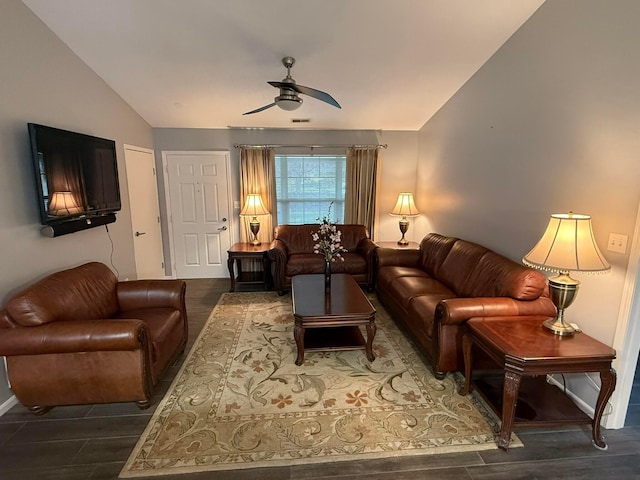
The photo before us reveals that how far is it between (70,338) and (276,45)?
2851mm

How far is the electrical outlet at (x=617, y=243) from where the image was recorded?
6.64 ft

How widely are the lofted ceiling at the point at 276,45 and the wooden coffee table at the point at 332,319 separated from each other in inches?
91.5

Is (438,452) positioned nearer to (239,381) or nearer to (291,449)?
(291,449)

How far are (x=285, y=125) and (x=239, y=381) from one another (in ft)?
12.2

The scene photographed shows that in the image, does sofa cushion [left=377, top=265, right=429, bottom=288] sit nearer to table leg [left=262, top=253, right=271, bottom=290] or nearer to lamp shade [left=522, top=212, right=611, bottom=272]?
table leg [left=262, top=253, right=271, bottom=290]

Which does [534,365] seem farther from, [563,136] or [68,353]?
[68,353]

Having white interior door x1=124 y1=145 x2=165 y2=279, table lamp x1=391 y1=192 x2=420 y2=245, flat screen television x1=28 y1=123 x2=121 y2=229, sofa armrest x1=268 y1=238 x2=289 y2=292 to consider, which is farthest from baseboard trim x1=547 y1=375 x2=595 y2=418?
white interior door x1=124 y1=145 x2=165 y2=279

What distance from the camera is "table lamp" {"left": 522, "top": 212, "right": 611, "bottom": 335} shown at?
1.94m

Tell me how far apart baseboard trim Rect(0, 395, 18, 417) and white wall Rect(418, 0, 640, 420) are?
4.02 m

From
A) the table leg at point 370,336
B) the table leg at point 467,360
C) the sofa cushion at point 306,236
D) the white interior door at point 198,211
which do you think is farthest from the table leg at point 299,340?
the white interior door at point 198,211

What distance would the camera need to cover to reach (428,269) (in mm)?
4121

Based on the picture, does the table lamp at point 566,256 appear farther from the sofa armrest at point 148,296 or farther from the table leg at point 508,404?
the sofa armrest at point 148,296

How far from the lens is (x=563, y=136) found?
2.50 metres

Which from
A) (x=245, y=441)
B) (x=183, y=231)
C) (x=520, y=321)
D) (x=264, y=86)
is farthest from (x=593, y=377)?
(x=183, y=231)
